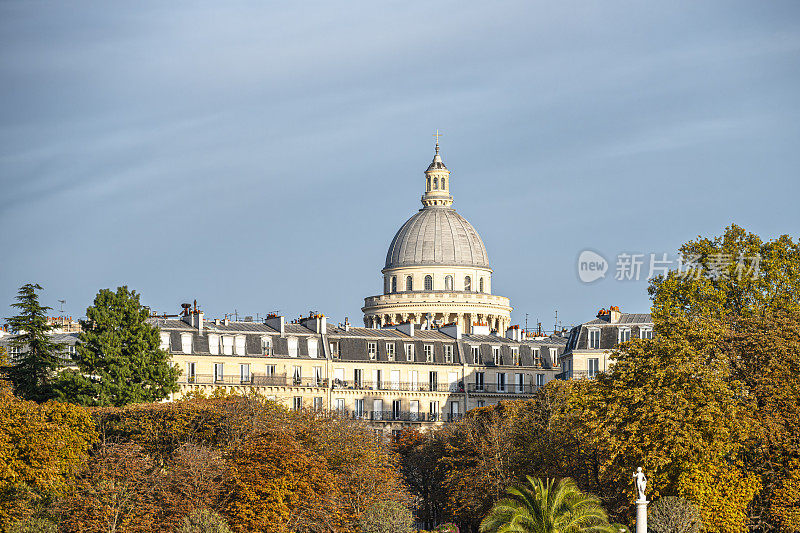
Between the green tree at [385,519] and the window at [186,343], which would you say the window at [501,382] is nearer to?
the window at [186,343]

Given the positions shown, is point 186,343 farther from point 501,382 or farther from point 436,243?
point 436,243

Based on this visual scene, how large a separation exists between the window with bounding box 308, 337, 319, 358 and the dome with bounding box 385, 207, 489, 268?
59.7 m

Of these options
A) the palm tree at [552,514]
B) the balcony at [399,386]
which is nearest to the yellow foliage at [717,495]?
the palm tree at [552,514]

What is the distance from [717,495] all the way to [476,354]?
55977 mm

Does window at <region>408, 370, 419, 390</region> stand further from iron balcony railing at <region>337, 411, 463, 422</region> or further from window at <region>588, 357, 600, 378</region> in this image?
window at <region>588, 357, 600, 378</region>

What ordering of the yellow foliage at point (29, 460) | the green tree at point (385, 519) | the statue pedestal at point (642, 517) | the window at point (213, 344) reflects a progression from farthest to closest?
the window at point (213, 344) → the green tree at point (385, 519) → the yellow foliage at point (29, 460) → the statue pedestal at point (642, 517)

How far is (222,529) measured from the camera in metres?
54.1

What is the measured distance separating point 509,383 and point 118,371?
130ft

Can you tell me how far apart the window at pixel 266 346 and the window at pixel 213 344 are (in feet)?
11.0

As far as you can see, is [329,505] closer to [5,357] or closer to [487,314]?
[5,357]

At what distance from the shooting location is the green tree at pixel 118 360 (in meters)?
78.4

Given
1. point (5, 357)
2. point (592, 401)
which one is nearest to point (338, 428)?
point (592, 401)

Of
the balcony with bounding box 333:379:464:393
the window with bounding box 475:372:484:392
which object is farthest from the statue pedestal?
the window with bounding box 475:372:484:392

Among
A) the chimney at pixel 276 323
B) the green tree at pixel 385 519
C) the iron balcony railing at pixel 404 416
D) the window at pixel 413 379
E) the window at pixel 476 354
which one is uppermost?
the chimney at pixel 276 323
